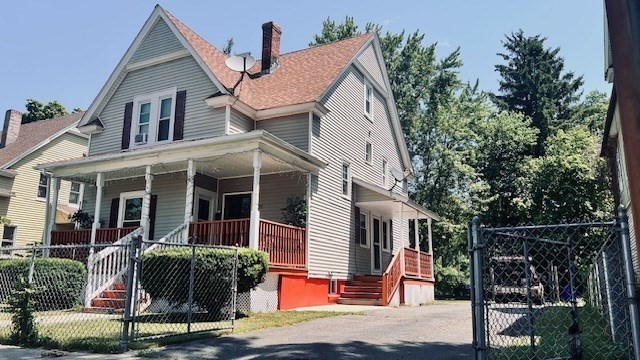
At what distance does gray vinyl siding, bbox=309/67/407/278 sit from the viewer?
52.2 ft

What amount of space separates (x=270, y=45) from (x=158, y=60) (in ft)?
15.1

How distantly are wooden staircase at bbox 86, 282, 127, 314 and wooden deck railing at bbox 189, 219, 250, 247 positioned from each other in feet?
7.49

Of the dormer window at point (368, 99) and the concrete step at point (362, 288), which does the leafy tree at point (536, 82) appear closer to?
the dormer window at point (368, 99)

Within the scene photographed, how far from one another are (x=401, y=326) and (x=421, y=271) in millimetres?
10141

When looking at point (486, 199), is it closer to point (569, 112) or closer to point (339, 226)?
point (569, 112)

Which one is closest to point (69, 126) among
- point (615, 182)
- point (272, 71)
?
point (272, 71)

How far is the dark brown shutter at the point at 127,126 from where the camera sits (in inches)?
697

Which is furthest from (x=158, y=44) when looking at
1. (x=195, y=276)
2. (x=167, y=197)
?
(x=195, y=276)

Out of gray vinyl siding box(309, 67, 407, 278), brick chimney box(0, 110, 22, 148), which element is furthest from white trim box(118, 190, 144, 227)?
brick chimney box(0, 110, 22, 148)

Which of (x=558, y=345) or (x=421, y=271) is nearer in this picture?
(x=558, y=345)

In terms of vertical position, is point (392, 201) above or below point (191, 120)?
below

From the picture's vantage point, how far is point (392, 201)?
17969 millimetres

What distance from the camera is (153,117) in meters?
17.5

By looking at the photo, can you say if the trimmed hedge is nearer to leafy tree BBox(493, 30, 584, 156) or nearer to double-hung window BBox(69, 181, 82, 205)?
double-hung window BBox(69, 181, 82, 205)
